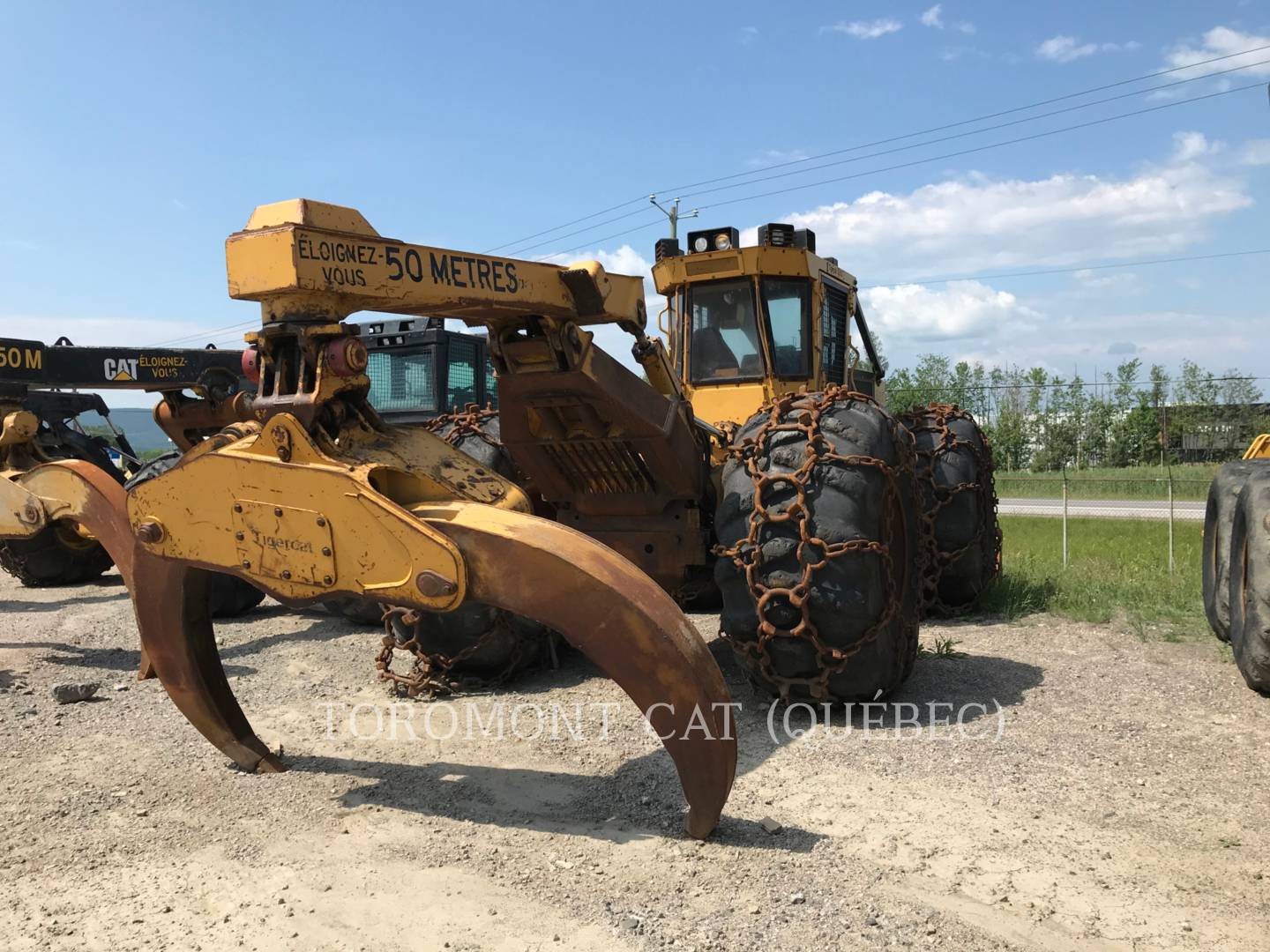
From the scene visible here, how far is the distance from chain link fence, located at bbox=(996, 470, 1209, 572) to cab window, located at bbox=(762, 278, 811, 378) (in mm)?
3487

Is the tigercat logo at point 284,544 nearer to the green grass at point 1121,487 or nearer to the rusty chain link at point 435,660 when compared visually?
the rusty chain link at point 435,660

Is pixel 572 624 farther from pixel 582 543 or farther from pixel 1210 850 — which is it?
pixel 1210 850

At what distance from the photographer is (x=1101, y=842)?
294 centimetres

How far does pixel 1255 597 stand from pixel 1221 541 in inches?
60.9

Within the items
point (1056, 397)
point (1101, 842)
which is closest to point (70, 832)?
point (1101, 842)

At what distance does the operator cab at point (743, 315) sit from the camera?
20.6 ft

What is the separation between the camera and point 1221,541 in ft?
18.2

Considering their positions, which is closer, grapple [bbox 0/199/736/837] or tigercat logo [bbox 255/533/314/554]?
grapple [bbox 0/199/736/837]

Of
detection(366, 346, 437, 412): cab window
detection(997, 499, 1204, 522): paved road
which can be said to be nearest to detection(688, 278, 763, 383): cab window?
detection(366, 346, 437, 412): cab window

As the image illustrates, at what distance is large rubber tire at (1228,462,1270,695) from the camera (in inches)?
163

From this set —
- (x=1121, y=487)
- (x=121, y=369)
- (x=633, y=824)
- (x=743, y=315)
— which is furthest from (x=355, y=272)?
(x=1121, y=487)

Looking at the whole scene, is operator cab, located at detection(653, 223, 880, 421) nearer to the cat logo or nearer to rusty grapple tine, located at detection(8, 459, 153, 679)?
rusty grapple tine, located at detection(8, 459, 153, 679)

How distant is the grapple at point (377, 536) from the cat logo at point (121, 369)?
433 cm

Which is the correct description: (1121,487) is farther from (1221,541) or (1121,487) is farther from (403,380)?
(403,380)
